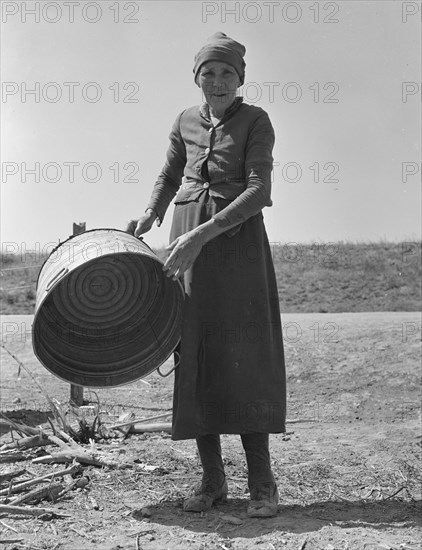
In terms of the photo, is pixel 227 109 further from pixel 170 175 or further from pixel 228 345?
pixel 228 345

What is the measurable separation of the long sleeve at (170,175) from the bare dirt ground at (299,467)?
143cm

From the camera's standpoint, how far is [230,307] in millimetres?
3656

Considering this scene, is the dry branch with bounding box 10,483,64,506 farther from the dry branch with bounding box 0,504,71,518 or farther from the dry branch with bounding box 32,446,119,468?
the dry branch with bounding box 32,446,119,468

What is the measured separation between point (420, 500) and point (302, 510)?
0.71m

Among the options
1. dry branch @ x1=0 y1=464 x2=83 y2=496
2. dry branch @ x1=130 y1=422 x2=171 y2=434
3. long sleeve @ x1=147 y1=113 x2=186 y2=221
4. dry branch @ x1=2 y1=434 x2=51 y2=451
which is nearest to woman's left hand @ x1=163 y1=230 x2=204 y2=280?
long sleeve @ x1=147 y1=113 x2=186 y2=221

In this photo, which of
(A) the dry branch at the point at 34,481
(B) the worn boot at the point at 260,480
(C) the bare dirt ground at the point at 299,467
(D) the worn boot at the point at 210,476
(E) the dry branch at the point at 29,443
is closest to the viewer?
(C) the bare dirt ground at the point at 299,467

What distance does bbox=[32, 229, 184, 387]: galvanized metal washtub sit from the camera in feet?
11.7

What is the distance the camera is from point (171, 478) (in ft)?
13.8

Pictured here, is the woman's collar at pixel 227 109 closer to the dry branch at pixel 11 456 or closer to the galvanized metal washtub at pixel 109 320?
the galvanized metal washtub at pixel 109 320

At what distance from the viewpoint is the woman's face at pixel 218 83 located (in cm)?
362

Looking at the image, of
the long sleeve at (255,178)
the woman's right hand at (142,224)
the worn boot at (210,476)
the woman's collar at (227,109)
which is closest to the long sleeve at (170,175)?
the woman's right hand at (142,224)

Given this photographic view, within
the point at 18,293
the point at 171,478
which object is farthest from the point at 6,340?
the point at 18,293

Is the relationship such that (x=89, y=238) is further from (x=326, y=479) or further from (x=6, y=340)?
(x=6, y=340)

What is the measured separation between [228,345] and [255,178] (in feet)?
2.51
